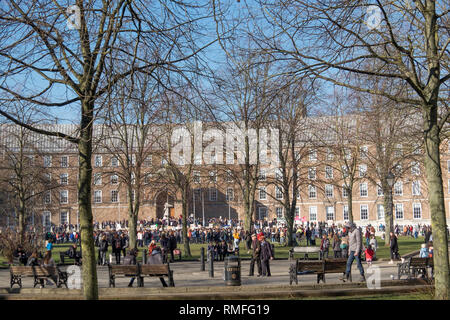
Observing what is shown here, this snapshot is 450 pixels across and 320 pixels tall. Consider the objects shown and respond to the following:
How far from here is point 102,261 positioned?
1110 inches

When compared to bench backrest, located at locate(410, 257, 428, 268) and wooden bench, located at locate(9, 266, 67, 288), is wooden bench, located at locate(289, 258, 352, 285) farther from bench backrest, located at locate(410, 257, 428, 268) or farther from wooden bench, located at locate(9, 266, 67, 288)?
wooden bench, located at locate(9, 266, 67, 288)

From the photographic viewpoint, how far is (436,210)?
37.6 ft

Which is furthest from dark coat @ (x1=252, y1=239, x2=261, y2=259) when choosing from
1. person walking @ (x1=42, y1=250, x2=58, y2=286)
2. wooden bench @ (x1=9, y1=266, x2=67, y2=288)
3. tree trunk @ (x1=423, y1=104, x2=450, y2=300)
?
tree trunk @ (x1=423, y1=104, x2=450, y2=300)

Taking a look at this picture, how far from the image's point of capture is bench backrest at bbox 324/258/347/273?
1656cm

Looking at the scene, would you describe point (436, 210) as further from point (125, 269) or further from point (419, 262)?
point (125, 269)

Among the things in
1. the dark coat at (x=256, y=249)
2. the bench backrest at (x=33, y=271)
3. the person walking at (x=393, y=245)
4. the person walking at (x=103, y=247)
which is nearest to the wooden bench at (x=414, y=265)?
the dark coat at (x=256, y=249)

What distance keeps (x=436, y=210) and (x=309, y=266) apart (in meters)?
5.60

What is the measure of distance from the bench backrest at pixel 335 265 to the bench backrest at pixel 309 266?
0.20 metres

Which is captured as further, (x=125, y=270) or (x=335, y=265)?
(x=335, y=265)

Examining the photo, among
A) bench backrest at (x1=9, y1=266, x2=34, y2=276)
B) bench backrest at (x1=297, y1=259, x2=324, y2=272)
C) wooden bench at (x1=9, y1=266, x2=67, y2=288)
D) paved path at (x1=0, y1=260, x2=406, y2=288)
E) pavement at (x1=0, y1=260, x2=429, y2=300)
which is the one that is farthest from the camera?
paved path at (x1=0, y1=260, x2=406, y2=288)

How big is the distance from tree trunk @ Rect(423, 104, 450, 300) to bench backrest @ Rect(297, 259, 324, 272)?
5211mm

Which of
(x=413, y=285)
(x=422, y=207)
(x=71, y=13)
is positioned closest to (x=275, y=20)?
(x=71, y=13)

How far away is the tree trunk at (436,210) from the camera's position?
11312 mm

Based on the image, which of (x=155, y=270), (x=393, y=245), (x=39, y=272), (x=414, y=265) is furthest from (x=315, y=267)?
(x=393, y=245)
